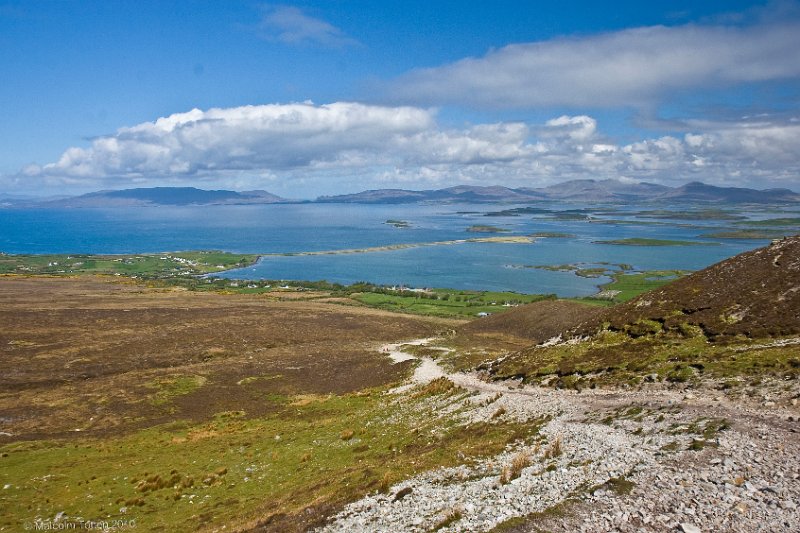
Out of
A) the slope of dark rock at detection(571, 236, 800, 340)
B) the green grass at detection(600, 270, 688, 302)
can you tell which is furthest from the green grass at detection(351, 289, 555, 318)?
the slope of dark rock at detection(571, 236, 800, 340)

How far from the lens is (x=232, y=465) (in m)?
29.0

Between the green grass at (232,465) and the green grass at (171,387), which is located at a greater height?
the green grass at (232,465)

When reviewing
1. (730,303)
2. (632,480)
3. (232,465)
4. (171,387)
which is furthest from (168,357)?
(632,480)

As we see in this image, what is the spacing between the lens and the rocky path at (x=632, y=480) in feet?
48.6

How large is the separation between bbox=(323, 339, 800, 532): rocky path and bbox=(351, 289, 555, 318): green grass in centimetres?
8097

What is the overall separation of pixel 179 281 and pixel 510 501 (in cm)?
16044

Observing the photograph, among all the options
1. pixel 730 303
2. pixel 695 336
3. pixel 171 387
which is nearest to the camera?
pixel 695 336

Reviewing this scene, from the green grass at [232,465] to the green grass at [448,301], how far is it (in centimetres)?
7074

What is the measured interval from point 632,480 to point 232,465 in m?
20.7

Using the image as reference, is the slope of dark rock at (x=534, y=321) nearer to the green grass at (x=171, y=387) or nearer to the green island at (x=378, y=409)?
the green island at (x=378, y=409)

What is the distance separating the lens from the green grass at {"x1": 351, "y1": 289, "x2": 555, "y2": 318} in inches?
4310

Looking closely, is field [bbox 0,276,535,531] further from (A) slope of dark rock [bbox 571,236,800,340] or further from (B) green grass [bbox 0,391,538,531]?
(A) slope of dark rock [bbox 571,236,800,340]

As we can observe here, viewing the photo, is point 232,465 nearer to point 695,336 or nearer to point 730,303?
point 695,336

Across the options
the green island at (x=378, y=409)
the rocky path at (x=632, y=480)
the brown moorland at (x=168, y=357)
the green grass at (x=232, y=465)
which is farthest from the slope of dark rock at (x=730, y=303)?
the brown moorland at (x=168, y=357)
